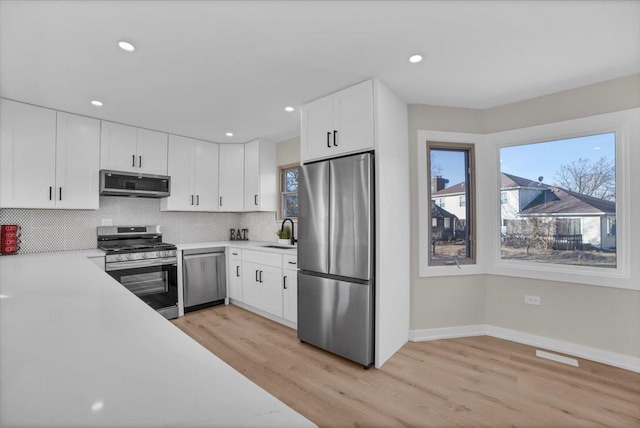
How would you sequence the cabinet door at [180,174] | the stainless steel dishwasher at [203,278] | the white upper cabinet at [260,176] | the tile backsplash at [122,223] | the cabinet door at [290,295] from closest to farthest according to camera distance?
the tile backsplash at [122,223], the cabinet door at [290,295], the stainless steel dishwasher at [203,278], the cabinet door at [180,174], the white upper cabinet at [260,176]

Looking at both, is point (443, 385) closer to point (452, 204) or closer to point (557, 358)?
point (557, 358)

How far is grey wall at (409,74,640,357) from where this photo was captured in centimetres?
250

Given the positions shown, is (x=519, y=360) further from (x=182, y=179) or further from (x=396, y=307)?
(x=182, y=179)

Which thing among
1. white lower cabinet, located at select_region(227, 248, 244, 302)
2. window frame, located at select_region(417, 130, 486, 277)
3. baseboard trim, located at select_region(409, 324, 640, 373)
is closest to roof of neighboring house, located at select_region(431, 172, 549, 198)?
window frame, located at select_region(417, 130, 486, 277)

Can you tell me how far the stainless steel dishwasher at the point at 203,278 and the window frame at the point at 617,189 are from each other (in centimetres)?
357

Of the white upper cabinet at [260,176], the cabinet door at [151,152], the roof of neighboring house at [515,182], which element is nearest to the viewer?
the roof of neighboring house at [515,182]

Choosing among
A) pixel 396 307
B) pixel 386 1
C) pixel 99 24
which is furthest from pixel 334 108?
pixel 396 307

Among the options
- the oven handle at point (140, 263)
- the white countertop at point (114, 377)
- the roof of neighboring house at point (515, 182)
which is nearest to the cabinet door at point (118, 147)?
the oven handle at point (140, 263)

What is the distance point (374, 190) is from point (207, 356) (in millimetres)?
2067

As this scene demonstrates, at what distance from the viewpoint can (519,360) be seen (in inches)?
102

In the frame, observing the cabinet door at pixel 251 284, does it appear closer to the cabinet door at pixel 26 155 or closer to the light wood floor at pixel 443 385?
the light wood floor at pixel 443 385

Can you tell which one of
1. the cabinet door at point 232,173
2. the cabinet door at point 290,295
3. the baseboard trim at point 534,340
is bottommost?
the baseboard trim at point 534,340

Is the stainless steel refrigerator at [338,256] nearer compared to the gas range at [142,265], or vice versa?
the stainless steel refrigerator at [338,256]

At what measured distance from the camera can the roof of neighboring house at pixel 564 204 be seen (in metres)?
2.69
